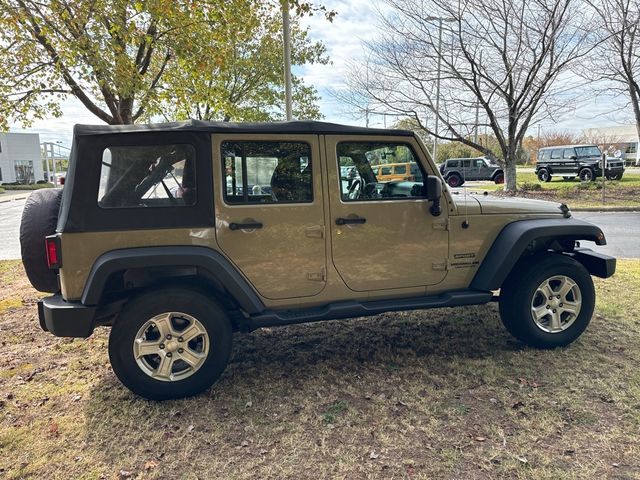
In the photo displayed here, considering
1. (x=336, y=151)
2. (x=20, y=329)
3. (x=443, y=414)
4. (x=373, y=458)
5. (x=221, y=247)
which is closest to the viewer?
(x=373, y=458)

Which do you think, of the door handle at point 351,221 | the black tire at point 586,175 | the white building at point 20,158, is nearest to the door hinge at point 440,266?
the door handle at point 351,221

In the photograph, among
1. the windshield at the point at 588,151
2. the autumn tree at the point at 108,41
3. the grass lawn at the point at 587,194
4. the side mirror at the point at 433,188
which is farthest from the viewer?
the windshield at the point at 588,151

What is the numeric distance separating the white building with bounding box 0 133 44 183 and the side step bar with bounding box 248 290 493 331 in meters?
52.3

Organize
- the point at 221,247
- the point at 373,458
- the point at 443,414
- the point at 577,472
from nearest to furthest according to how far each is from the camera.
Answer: the point at 577,472 → the point at 373,458 → the point at 443,414 → the point at 221,247

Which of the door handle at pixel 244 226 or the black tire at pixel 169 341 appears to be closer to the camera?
the black tire at pixel 169 341

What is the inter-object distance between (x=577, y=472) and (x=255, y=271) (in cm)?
229

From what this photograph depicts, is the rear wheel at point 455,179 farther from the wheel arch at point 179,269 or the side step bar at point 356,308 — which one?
the wheel arch at point 179,269

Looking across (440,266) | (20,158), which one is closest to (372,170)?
(440,266)

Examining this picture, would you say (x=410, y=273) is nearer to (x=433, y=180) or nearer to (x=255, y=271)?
(x=433, y=180)

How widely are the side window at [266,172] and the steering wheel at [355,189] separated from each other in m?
0.33

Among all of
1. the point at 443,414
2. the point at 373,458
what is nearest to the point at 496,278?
the point at 443,414

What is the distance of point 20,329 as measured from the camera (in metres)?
4.62

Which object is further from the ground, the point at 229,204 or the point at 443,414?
the point at 229,204

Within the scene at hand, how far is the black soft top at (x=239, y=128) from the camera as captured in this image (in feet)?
9.84
